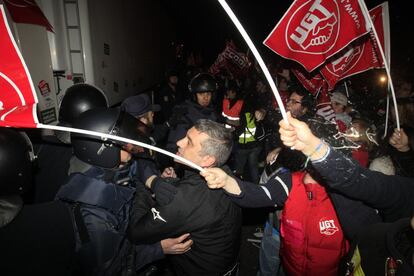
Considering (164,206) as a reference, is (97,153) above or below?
above

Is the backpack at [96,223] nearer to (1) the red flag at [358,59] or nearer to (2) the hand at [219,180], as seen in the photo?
(2) the hand at [219,180]

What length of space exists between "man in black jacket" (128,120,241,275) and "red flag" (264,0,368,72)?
1.31 meters

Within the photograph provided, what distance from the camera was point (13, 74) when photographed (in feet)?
5.14

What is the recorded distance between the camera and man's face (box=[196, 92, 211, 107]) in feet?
17.4

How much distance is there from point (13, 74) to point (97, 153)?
2.70ft

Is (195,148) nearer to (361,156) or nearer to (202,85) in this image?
(361,156)

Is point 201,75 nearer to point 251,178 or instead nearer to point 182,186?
point 251,178

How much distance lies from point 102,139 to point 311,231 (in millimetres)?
1947

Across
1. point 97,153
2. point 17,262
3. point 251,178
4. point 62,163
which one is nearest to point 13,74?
point 97,153

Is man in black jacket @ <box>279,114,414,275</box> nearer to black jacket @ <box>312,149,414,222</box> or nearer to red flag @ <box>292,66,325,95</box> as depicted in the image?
black jacket @ <box>312,149,414,222</box>

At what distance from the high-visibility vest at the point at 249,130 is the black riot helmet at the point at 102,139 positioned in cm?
356

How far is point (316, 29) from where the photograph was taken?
3070 mm

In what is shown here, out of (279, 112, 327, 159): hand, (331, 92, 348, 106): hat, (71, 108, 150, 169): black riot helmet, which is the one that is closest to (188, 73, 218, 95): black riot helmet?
(331, 92, 348, 106): hat

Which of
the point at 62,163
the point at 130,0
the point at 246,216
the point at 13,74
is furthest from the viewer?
the point at 130,0
